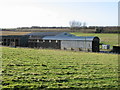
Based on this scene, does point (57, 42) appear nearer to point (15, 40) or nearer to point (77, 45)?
point (77, 45)

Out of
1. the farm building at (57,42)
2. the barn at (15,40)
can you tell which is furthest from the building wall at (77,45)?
the barn at (15,40)

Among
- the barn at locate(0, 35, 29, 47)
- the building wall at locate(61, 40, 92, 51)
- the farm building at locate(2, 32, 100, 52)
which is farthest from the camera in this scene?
the barn at locate(0, 35, 29, 47)

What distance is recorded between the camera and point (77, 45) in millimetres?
47062

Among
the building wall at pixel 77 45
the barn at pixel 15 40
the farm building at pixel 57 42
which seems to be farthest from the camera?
the barn at pixel 15 40

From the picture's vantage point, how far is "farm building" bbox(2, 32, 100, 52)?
149ft

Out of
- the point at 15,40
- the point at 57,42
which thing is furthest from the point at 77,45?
the point at 15,40

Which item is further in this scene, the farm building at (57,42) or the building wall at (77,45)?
the farm building at (57,42)

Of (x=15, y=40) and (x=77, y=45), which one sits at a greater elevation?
(x=15, y=40)

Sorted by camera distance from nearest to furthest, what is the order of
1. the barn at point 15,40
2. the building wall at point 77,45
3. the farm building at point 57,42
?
the building wall at point 77,45 → the farm building at point 57,42 → the barn at point 15,40

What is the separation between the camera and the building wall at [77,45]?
45094 mm

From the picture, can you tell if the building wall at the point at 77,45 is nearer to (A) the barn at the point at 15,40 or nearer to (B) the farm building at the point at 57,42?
(B) the farm building at the point at 57,42

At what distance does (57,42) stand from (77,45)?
20.8 feet

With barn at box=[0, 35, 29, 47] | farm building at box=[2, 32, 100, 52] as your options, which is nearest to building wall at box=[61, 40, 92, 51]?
farm building at box=[2, 32, 100, 52]

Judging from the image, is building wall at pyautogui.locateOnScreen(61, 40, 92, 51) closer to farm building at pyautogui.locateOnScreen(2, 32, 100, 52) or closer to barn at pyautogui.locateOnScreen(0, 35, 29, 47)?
farm building at pyautogui.locateOnScreen(2, 32, 100, 52)
